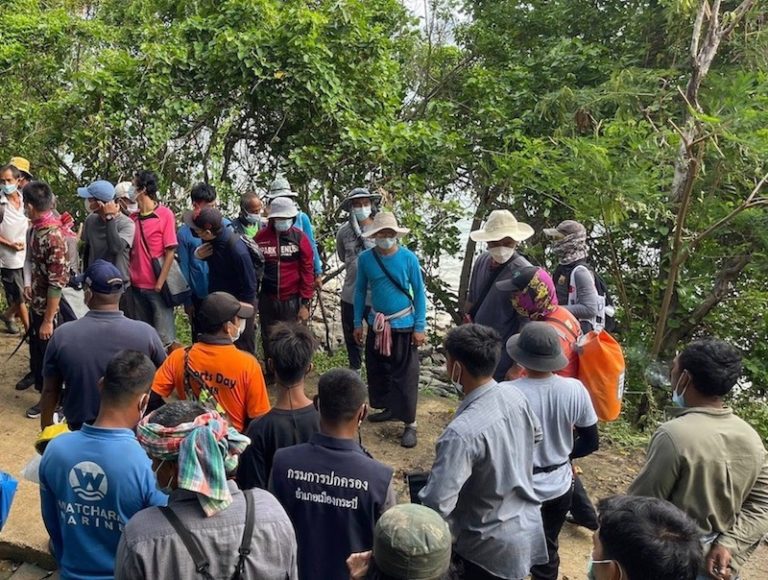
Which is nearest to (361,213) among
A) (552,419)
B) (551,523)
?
(552,419)

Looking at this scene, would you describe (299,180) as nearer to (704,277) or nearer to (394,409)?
(394,409)

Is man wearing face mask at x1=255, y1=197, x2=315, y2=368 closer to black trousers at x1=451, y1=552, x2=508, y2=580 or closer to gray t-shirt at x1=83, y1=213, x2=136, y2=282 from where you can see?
gray t-shirt at x1=83, y1=213, x2=136, y2=282

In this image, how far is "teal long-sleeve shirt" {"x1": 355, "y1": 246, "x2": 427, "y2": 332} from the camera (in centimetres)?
538

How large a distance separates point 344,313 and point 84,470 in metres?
3.96

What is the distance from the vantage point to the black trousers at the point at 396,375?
218 inches

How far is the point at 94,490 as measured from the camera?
2.52 m

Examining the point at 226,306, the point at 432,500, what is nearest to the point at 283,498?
the point at 432,500

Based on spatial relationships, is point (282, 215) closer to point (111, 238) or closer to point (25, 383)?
point (111, 238)

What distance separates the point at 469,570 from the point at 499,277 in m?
2.49

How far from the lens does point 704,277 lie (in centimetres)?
769

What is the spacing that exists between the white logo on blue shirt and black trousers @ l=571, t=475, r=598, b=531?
115 inches

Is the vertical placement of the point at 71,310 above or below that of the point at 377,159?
below

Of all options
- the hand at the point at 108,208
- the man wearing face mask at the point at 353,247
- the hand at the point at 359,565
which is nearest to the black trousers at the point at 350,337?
the man wearing face mask at the point at 353,247

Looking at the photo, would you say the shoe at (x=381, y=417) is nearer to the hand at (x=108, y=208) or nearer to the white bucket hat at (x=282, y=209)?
the white bucket hat at (x=282, y=209)
